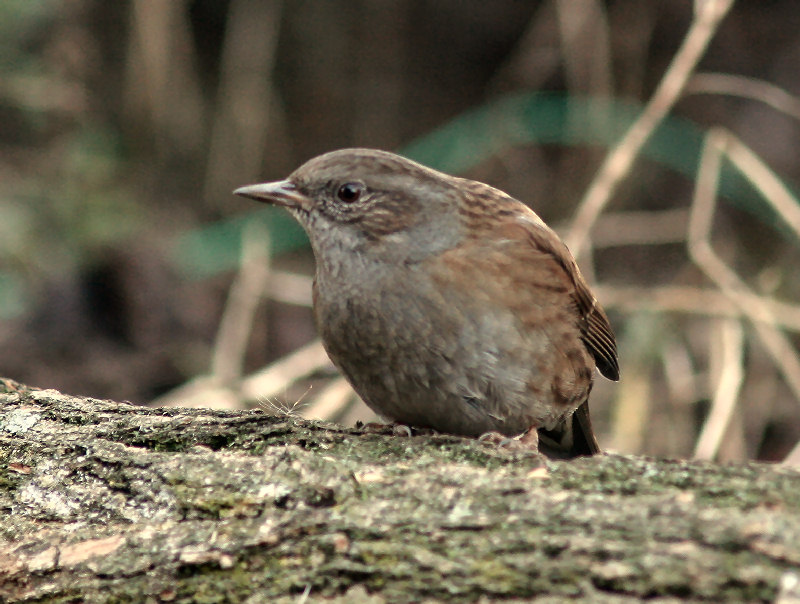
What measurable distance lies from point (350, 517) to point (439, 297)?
34.4 inches

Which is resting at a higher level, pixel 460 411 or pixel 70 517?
pixel 460 411

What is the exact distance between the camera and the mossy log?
217cm

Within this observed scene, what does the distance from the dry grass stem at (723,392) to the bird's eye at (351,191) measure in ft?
6.70

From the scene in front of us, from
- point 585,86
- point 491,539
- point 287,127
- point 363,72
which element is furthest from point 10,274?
point 491,539

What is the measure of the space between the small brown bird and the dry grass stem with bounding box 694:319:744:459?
4.26 feet

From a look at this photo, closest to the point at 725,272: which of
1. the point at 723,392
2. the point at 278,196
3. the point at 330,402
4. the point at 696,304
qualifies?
the point at 696,304

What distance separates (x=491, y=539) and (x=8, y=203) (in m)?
5.12

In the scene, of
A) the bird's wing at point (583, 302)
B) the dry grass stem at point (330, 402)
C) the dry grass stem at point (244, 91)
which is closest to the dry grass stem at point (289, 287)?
the dry grass stem at point (330, 402)

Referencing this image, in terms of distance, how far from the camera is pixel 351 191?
339 centimetres

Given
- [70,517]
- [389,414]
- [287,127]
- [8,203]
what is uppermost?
[287,127]

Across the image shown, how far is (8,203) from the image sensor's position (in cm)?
662

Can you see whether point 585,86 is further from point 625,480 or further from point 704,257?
point 625,480

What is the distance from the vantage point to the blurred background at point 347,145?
18.1 ft

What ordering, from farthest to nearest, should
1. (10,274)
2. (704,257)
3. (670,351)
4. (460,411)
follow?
1. (10,274)
2. (670,351)
3. (704,257)
4. (460,411)
